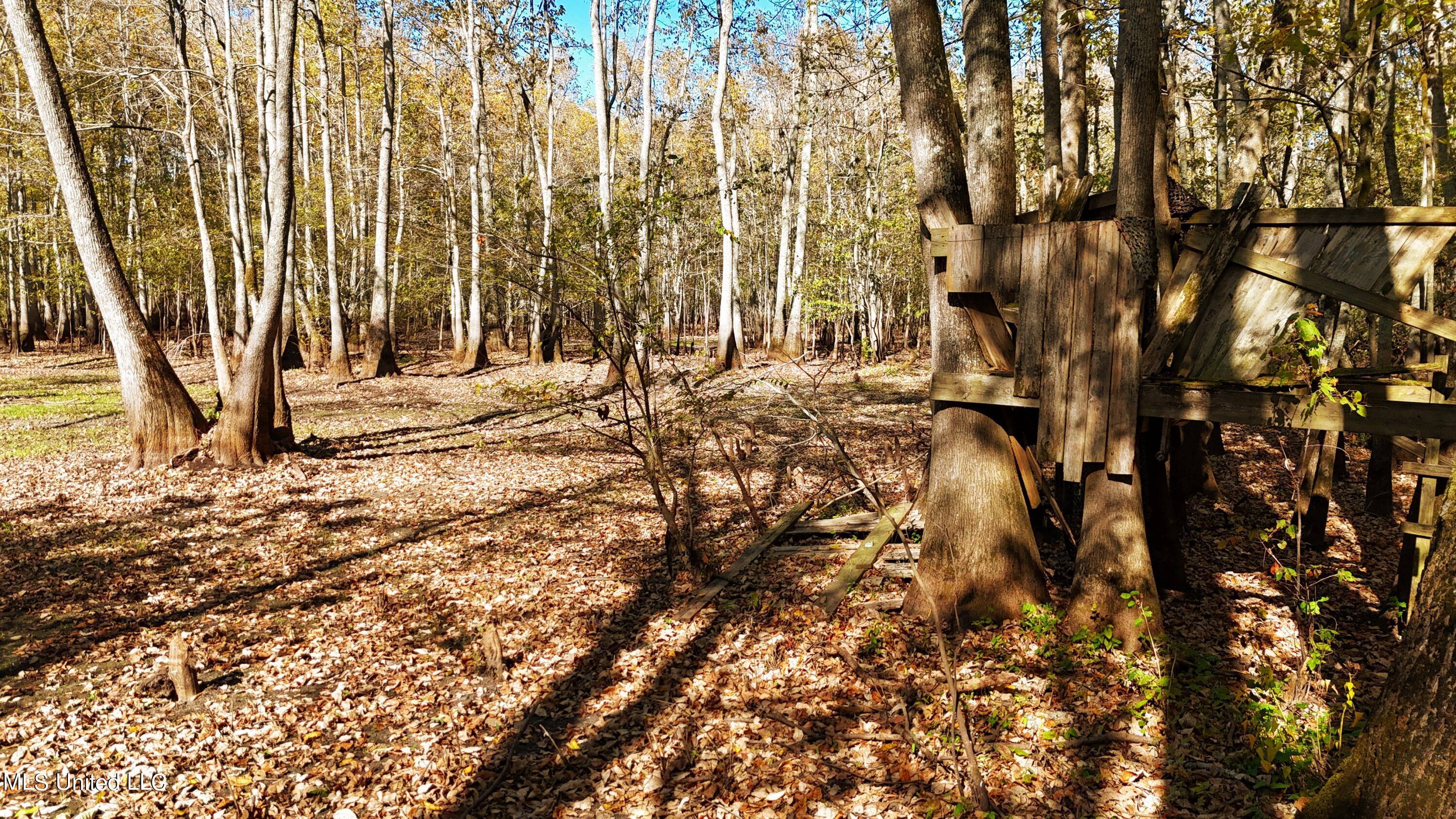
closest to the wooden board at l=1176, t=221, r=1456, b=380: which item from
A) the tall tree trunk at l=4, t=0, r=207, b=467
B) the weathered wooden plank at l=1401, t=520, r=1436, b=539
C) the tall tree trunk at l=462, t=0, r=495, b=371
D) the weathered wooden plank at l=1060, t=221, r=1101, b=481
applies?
the weathered wooden plank at l=1060, t=221, r=1101, b=481

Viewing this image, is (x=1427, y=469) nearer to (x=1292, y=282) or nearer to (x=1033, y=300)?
(x=1292, y=282)

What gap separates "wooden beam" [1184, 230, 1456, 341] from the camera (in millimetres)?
4223

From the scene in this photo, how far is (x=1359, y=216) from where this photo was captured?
449 centimetres

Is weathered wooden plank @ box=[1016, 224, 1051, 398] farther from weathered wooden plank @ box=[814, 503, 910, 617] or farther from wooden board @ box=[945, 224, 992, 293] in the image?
weathered wooden plank @ box=[814, 503, 910, 617]

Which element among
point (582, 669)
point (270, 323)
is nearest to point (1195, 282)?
point (582, 669)

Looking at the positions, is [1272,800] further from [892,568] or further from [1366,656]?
[892,568]

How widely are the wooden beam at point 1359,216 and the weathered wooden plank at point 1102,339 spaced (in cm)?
75

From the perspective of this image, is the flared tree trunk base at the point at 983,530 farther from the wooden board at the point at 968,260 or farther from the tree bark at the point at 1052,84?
the tree bark at the point at 1052,84

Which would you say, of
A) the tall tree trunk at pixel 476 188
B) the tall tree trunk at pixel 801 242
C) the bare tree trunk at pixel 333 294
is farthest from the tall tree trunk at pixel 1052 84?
the bare tree trunk at pixel 333 294

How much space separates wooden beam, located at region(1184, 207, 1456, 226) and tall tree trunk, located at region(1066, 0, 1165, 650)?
606 millimetres

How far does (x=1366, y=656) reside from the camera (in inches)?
221

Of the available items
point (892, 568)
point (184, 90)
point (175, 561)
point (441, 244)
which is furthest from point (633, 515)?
point (441, 244)

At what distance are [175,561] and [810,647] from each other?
6751 mm

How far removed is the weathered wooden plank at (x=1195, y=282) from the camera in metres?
4.79
